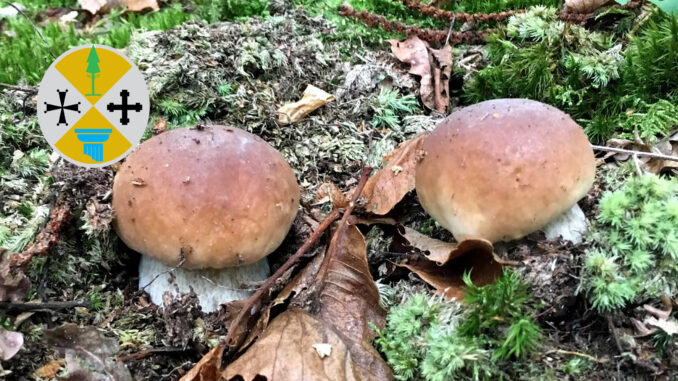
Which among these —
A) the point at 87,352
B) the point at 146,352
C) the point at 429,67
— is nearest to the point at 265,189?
the point at 146,352

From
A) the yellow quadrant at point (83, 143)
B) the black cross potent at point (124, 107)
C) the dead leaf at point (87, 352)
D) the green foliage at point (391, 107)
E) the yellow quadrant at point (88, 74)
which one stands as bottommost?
the dead leaf at point (87, 352)

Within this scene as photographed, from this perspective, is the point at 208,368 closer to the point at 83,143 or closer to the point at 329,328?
the point at 329,328

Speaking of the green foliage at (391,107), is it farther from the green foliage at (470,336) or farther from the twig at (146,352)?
the twig at (146,352)

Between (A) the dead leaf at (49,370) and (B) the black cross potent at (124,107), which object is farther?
(B) the black cross potent at (124,107)

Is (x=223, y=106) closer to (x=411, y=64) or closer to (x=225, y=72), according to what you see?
(x=225, y=72)

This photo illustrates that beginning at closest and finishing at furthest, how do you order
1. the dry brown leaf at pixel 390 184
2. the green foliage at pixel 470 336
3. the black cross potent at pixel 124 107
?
1. the green foliage at pixel 470 336
2. the dry brown leaf at pixel 390 184
3. the black cross potent at pixel 124 107

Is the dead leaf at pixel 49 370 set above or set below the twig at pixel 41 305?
below

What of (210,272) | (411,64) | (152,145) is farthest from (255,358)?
(411,64)

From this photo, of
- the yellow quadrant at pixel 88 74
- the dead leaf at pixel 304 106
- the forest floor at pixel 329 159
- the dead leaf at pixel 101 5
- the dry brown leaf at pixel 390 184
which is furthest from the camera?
the dead leaf at pixel 101 5

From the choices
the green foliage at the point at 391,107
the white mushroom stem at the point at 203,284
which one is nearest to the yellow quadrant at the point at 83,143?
the white mushroom stem at the point at 203,284
